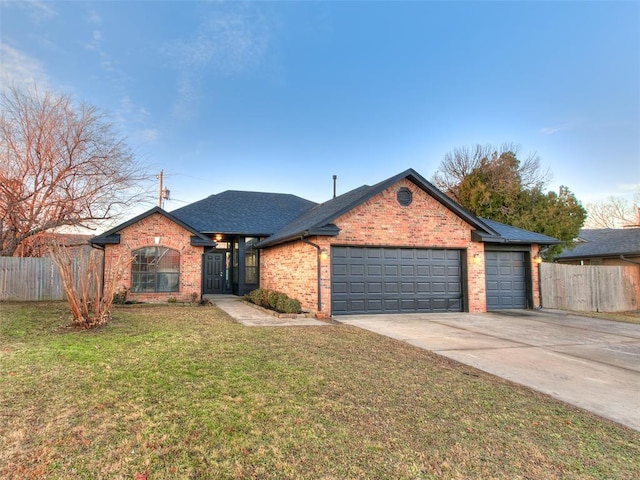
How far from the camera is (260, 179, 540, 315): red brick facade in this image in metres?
11.4

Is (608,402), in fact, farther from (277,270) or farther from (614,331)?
(277,270)

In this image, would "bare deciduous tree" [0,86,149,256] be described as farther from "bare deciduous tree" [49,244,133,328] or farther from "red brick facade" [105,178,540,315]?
"bare deciduous tree" [49,244,133,328]

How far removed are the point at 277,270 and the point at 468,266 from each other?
A: 735 centimetres

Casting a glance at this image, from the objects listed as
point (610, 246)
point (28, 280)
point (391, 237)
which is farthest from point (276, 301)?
point (610, 246)

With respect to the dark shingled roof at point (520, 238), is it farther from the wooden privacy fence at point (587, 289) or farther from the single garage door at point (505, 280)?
the wooden privacy fence at point (587, 289)

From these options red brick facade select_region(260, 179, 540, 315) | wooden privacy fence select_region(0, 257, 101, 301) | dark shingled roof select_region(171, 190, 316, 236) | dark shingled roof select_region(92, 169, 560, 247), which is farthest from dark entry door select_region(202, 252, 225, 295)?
red brick facade select_region(260, 179, 540, 315)

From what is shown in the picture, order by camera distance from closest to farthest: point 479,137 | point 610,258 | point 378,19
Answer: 1. point 378,19
2. point 610,258
3. point 479,137

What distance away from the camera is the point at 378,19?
46.1 feet

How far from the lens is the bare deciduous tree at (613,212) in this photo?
112ft

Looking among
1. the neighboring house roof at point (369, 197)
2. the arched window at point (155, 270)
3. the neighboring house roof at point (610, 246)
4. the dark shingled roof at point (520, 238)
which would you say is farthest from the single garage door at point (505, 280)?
the arched window at point (155, 270)

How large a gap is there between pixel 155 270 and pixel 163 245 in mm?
1023

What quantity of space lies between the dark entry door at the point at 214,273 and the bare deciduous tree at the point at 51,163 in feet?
17.7

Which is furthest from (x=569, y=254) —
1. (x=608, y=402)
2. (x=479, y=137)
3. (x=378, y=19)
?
(x=608, y=402)

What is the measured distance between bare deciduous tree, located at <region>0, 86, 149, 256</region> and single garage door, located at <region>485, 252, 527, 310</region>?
17274mm
